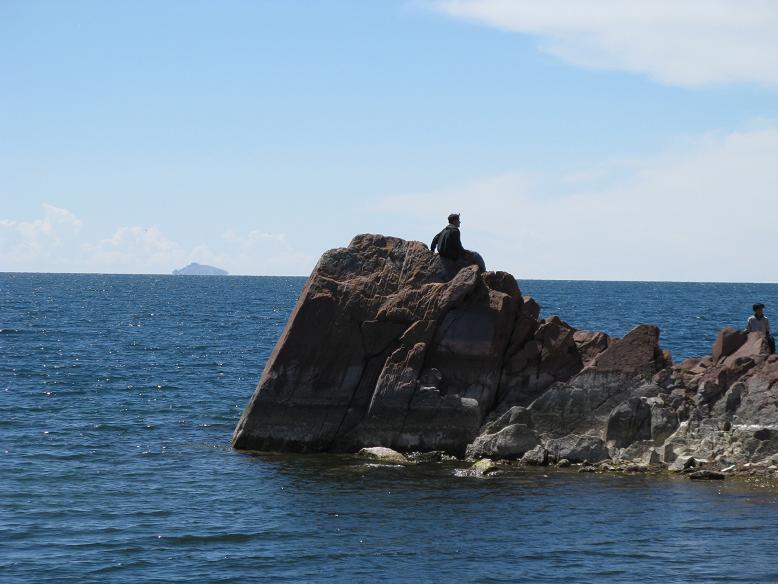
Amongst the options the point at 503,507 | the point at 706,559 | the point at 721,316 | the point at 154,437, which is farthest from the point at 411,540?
the point at 721,316

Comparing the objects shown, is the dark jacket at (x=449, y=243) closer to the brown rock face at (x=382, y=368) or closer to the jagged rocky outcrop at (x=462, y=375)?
the jagged rocky outcrop at (x=462, y=375)

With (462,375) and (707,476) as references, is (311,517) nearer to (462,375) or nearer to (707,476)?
(462,375)

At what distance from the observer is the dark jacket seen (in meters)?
28.2

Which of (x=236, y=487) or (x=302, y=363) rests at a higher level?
(x=302, y=363)

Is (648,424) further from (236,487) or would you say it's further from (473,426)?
(236,487)

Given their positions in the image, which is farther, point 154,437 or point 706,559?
point 154,437

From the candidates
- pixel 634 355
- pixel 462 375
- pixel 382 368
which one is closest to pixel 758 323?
pixel 634 355

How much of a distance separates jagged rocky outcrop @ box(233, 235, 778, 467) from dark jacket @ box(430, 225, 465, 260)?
30 centimetres

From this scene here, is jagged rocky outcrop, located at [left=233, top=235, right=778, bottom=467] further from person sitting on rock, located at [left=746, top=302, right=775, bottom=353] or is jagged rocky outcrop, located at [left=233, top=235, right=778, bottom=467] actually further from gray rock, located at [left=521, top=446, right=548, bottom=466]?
person sitting on rock, located at [left=746, top=302, right=775, bottom=353]

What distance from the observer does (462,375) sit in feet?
89.1

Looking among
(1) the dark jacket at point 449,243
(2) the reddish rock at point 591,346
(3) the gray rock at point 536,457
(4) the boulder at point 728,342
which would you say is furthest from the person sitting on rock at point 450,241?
(4) the boulder at point 728,342

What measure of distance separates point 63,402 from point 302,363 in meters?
13.5

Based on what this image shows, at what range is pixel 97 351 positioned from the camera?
188 ft

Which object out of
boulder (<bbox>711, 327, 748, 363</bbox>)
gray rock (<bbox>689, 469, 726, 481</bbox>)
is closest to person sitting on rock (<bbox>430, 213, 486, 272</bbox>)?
boulder (<bbox>711, 327, 748, 363</bbox>)
